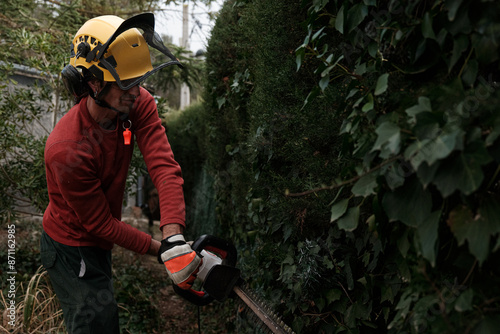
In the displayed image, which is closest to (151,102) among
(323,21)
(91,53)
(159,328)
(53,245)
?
(91,53)

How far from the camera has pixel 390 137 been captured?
49.7 inches

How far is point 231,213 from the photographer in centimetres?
448

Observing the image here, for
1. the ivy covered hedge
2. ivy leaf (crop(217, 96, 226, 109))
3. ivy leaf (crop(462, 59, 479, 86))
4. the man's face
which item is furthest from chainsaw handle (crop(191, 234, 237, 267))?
ivy leaf (crop(217, 96, 226, 109))

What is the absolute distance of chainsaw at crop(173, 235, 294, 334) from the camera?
7.65ft

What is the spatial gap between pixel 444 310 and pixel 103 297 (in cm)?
193

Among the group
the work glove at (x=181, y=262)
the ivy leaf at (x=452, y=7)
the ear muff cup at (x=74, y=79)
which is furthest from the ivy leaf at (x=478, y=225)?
the ear muff cup at (x=74, y=79)

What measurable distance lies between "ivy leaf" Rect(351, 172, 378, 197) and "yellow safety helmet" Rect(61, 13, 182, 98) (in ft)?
4.77

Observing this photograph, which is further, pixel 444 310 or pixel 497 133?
pixel 444 310

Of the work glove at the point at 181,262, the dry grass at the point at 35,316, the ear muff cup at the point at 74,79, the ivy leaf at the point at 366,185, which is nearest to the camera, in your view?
the ivy leaf at the point at 366,185

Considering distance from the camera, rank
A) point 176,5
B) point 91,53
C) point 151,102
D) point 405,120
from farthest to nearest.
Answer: point 176,5
point 151,102
point 91,53
point 405,120

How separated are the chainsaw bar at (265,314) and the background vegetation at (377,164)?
21 cm

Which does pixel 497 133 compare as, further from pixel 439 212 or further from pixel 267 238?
pixel 267 238

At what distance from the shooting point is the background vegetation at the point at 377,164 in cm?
118

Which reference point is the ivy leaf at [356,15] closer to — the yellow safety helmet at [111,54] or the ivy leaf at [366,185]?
the ivy leaf at [366,185]
